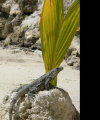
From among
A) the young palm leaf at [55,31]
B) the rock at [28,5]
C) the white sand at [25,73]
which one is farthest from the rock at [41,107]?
the rock at [28,5]

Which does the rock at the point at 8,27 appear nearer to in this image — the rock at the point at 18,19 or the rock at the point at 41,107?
the rock at the point at 18,19

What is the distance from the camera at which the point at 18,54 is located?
9492mm

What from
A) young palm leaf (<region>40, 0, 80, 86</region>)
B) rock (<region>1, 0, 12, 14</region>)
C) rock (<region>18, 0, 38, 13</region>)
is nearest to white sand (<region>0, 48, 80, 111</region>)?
young palm leaf (<region>40, 0, 80, 86</region>)

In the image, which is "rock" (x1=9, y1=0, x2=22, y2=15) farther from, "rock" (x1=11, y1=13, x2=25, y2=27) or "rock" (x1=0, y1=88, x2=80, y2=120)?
"rock" (x1=0, y1=88, x2=80, y2=120)

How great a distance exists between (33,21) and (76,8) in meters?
8.92

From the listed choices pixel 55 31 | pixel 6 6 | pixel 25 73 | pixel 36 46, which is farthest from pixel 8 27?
pixel 55 31

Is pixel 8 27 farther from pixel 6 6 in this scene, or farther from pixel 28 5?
pixel 28 5

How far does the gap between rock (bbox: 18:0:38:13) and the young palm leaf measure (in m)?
9.65

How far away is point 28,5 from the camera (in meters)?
12.6

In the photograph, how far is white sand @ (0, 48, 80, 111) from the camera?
524 centimetres

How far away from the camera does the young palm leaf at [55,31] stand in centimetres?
300

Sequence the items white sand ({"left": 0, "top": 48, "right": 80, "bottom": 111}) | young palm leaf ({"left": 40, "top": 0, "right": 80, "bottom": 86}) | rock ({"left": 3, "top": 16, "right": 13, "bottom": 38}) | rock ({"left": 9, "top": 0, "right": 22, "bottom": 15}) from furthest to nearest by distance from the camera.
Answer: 1. rock ({"left": 3, "top": 16, "right": 13, "bottom": 38})
2. rock ({"left": 9, "top": 0, "right": 22, "bottom": 15})
3. white sand ({"left": 0, "top": 48, "right": 80, "bottom": 111})
4. young palm leaf ({"left": 40, "top": 0, "right": 80, "bottom": 86})
